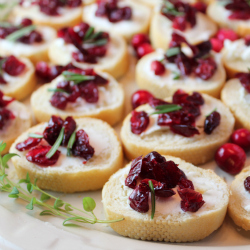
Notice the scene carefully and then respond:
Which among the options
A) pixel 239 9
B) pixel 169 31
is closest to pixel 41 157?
pixel 169 31

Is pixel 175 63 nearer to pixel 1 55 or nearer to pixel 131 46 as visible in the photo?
pixel 131 46

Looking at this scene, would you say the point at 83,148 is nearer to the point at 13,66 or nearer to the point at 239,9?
the point at 13,66

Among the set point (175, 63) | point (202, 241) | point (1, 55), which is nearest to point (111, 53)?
point (175, 63)

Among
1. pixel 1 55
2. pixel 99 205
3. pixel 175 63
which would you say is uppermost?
pixel 175 63

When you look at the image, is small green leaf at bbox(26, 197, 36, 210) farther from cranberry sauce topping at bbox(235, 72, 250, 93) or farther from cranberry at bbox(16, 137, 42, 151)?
cranberry sauce topping at bbox(235, 72, 250, 93)

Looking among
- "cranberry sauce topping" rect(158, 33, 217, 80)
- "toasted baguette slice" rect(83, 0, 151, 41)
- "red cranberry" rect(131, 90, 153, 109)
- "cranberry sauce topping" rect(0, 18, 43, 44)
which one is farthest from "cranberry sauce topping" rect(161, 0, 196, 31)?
"cranberry sauce topping" rect(0, 18, 43, 44)

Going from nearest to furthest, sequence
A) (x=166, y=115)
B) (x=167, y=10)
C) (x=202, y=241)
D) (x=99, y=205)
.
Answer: (x=202, y=241) < (x=99, y=205) < (x=166, y=115) < (x=167, y=10)

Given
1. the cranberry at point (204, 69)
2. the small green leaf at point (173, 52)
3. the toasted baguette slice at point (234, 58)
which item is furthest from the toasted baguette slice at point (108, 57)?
the toasted baguette slice at point (234, 58)
